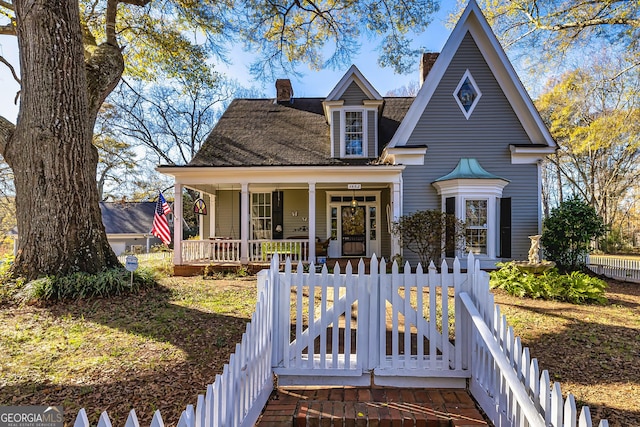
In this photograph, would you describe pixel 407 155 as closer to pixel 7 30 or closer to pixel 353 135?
pixel 353 135

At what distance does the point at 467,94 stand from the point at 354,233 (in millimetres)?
6405

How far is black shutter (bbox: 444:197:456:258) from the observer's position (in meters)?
9.94

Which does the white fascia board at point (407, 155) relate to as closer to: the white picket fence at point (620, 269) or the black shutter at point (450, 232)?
the black shutter at point (450, 232)

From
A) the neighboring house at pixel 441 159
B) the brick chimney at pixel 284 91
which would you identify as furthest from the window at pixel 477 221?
the brick chimney at pixel 284 91

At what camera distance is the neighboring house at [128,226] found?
93.6 feet

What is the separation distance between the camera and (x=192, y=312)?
5.52 metres

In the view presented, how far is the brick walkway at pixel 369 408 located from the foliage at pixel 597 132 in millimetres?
12894

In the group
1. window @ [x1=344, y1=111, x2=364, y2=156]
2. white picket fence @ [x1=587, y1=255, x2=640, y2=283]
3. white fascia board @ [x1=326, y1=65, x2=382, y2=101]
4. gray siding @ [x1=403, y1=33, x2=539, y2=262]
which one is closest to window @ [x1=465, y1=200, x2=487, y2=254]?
gray siding @ [x1=403, y1=33, x2=539, y2=262]

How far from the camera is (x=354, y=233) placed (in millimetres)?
13375

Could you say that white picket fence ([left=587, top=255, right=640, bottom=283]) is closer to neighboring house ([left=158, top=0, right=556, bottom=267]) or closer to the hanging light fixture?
neighboring house ([left=158, top=0, right=556, bottom=267])

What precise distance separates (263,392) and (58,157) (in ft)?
20.0

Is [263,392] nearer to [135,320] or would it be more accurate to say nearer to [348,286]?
[348,286]

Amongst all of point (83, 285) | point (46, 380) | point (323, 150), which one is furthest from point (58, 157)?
point (323, 150)

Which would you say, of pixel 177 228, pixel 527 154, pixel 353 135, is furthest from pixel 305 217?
pixel 527 154
